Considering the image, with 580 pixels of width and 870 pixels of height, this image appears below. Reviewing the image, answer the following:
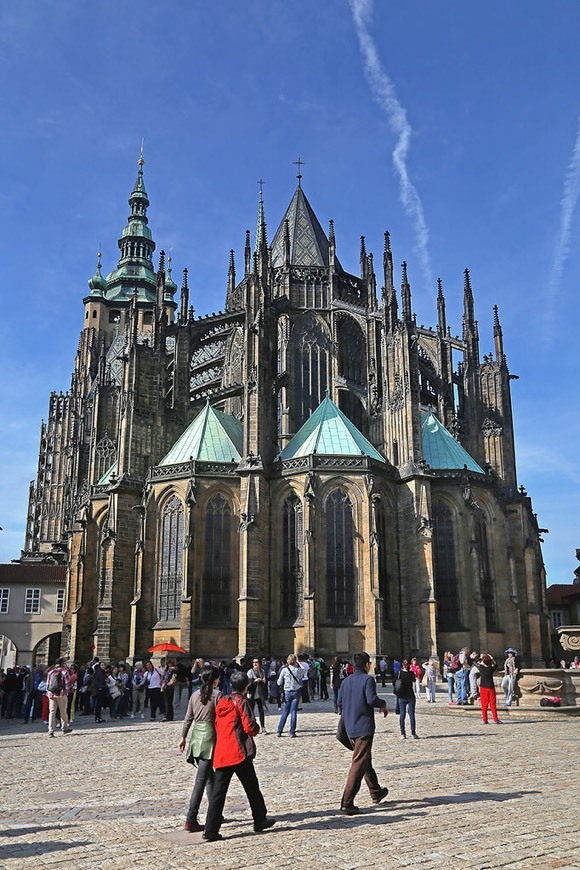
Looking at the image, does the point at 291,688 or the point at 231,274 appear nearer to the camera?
the point at 291,688

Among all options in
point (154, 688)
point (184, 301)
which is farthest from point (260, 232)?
point (154, 688)

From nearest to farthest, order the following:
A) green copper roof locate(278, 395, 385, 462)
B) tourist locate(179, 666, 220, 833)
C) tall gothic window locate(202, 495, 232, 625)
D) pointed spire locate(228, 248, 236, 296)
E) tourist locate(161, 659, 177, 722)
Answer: tourist locate(179, 666, 220, 833) < tourist locate(161, 659, 177, 722) < tall gothic window locate(202, 495, 232, 625) < green copper roof locate(278, 395, 385, 462) < pointed spire locate(228, 248, 236, 296)

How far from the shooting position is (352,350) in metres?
51.6

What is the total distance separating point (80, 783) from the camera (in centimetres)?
1208

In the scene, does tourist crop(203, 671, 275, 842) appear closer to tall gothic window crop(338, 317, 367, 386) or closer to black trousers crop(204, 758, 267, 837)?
black trousers crop(204, 758, 267, 837)

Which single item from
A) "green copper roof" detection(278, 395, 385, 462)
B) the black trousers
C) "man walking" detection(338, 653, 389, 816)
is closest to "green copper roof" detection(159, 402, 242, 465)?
"green copper roof" detection(278, 395, 385, 462)

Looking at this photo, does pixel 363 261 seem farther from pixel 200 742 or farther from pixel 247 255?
pixel 200 742

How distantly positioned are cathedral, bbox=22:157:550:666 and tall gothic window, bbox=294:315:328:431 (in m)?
0.09

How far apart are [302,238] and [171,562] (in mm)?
26285

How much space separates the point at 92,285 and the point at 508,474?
2339 inches

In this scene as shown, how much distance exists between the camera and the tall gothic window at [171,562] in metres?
39.4

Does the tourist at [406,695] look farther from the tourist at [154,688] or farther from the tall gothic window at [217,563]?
the tall gothic window at [217,563]

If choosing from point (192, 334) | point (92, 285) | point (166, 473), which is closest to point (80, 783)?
point (166, 473)

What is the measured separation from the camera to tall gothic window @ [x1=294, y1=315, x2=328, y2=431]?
49094 millimetres
